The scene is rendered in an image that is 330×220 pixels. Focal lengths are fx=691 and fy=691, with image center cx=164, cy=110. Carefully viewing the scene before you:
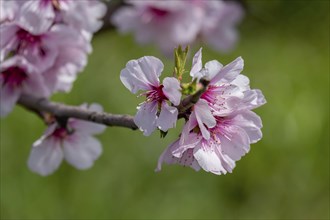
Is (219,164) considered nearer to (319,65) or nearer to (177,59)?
(177,59)

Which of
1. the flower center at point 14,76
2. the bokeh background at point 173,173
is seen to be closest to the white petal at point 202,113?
the flower center at point 14,76

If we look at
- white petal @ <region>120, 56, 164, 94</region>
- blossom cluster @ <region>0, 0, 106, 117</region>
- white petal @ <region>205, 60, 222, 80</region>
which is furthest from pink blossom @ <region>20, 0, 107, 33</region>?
white petal @ <region>205, 60, 222, 80</region>

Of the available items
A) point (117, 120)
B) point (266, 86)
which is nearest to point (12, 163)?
point (266, 86)

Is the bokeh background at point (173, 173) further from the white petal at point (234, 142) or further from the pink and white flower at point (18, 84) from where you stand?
the white petal at point (234, 142)

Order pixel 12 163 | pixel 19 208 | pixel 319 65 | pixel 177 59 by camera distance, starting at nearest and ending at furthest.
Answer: pixel 177 59, pixel 19 208, pixel 12 163, pixel 319 65

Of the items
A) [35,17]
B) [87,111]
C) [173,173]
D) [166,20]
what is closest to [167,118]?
[87,111]

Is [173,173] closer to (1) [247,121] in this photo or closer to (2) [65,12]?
(2) [65,12]
